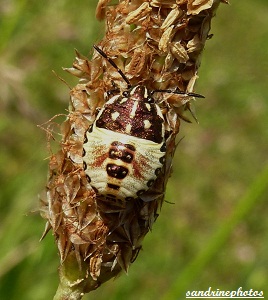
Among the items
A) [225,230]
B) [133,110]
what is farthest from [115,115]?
[225,230]

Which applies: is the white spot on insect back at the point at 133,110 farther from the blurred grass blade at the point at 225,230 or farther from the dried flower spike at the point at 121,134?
the blurred grass blade at the point at 225,230

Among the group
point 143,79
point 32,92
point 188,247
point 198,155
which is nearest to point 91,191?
point 143,79

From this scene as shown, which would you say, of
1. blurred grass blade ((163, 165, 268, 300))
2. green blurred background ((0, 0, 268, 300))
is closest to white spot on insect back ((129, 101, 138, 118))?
blurred grass blade ((163, 165, 268, 300))

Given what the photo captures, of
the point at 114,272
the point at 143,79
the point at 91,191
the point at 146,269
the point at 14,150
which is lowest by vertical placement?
the point at 146,269

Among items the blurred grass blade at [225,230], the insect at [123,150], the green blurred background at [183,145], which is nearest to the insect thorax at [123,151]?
the insect at [123,150]

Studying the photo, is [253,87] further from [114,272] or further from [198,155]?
[114,272]

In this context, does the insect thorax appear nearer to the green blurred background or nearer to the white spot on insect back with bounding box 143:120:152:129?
the white spot on insect back with bounding box 143:120:152:129

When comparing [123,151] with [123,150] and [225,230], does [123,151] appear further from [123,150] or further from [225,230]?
[225,230]
